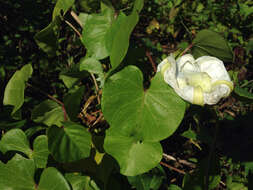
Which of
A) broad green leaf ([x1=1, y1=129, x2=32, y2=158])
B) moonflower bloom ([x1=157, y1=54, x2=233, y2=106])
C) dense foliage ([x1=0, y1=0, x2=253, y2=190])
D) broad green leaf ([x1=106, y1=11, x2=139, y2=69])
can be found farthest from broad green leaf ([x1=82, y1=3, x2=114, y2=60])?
broad green leaf ([x1=1, y1=129, x2=32, y2=158])

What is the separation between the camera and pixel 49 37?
801mm

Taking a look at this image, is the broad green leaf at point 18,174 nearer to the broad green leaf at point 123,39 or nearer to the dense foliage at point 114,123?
the dense foliage at point 114,123

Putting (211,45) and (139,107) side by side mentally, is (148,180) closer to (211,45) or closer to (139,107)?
(139,107)

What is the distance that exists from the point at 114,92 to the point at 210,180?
0.58 m

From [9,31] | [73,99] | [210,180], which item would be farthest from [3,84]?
[210,180]

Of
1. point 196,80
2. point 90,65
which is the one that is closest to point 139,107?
point 196,80

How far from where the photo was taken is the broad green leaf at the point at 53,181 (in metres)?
0.64

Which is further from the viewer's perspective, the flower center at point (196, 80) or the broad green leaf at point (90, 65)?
the broad green leaf at point (90, 65)

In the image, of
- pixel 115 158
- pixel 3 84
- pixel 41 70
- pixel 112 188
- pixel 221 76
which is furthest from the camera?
pixel 41 70

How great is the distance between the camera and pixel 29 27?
1584 millimetres

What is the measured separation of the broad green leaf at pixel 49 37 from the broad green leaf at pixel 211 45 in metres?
0.44

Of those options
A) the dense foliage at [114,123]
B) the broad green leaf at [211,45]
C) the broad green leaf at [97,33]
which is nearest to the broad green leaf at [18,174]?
the dense foliage at [114,123]

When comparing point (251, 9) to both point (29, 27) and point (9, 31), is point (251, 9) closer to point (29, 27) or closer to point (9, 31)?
point (29, 27)

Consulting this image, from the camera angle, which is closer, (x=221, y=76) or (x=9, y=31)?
(x=221, y=76)
